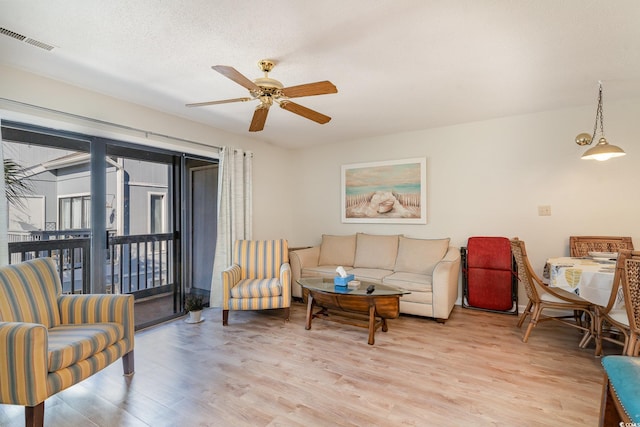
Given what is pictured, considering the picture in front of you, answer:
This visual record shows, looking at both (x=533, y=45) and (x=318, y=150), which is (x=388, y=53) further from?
(x=318, y=150)

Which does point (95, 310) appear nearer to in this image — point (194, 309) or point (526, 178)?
point (194, 309)

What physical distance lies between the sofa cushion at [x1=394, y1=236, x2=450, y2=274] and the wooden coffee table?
3.09 feet

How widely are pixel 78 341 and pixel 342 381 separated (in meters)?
1.76

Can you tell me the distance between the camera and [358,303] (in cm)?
300

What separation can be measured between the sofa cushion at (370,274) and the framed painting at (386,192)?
862mm

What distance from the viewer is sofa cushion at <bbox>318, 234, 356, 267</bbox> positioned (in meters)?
4.57

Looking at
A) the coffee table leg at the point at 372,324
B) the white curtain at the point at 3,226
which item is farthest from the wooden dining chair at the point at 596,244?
the white curtain at the point at 3,226

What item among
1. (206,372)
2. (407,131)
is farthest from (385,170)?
(206,372)

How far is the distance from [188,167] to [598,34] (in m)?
4.16

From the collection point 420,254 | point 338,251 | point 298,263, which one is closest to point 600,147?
point 420,254

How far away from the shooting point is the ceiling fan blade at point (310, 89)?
80.0 inches

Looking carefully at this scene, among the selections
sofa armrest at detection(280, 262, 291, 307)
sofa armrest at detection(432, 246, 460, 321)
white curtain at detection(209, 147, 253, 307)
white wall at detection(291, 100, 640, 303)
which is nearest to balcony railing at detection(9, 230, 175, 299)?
white curtain at detection(209, 147, 253, 307)

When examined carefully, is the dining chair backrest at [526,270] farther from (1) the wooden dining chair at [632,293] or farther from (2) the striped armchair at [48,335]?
(2) the striped armchair at [48,335]

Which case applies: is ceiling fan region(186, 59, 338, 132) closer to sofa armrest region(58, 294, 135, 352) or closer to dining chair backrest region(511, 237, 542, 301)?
sofa armrest region(58, 294, 135, 352)
